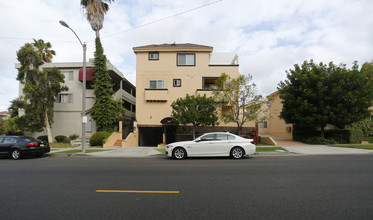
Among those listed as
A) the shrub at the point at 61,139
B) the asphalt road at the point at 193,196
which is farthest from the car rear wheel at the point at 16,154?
the shrub at the point at 61,139

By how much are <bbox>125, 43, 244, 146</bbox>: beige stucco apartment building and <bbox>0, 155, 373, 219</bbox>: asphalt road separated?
1554 centimetres

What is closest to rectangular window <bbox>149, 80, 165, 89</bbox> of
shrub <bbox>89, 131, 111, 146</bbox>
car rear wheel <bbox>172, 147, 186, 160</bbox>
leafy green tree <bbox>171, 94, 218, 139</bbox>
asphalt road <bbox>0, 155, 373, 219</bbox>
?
leafy green tree <bbox>171, 94, 218, 139</bbox>

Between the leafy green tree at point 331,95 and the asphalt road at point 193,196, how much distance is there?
11305mm

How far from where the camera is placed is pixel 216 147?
36.8ft

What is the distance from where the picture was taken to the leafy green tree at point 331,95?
662 inches

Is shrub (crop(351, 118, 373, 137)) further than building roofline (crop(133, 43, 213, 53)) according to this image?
No

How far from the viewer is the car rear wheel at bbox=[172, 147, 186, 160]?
11.4m

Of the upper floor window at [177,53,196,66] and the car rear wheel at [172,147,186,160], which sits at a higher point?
the upper floor window at [177,53,196,66]


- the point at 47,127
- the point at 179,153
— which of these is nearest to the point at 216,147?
the point at 179,153

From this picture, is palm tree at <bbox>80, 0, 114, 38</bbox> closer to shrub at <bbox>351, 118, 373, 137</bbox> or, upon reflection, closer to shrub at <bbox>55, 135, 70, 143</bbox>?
shrub at <bbox>55, 135, 70, 143</bbox>

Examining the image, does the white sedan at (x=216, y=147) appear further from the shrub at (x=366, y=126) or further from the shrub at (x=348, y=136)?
the shrub at (x=366, y=126)

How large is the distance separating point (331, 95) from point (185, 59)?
14.1 metres

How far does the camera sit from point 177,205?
14.2 ft

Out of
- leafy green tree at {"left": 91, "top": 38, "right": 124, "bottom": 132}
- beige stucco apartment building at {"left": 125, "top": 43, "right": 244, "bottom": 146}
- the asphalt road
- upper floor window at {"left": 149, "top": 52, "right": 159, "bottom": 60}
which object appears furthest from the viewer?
upper floor window at {"left": 149, "top": 52, "right": 159, "bottom": 60}
